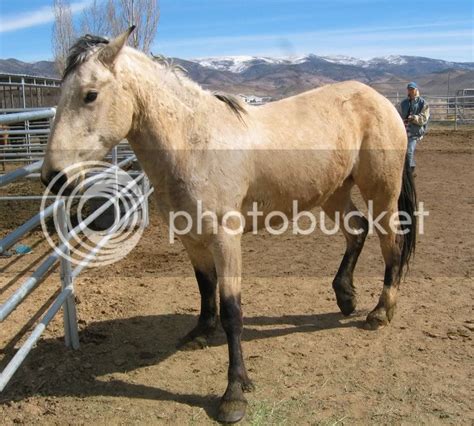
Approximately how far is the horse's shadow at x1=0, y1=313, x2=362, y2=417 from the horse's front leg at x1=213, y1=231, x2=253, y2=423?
0.56ft

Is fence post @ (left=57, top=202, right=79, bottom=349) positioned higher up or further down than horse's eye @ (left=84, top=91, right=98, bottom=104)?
further down

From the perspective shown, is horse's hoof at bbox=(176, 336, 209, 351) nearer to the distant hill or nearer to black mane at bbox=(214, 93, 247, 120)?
black mane at bbox=(214, 93, 247, 120)

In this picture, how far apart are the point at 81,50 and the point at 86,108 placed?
0.34 meters

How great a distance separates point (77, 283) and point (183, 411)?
2370 mm

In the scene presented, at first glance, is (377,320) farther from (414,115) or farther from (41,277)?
(414,115)

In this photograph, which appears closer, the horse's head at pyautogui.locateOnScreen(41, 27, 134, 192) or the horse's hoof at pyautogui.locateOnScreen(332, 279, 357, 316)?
the horse's head at pyautogui.locateOnScreen(41, 27, 134, 192)

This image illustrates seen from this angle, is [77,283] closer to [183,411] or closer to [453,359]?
[183,411]

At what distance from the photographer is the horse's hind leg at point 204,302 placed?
3541 millimetres

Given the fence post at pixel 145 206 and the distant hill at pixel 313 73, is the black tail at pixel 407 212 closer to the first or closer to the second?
the fence post at pixel 145 206

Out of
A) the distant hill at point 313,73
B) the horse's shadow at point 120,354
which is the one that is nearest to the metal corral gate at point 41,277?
the horse's shadow at point 120,354

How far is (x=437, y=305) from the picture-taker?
4250 millimetres

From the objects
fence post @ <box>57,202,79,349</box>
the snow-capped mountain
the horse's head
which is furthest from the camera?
the snow-capped mountain

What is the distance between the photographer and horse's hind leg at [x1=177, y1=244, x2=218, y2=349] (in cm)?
354

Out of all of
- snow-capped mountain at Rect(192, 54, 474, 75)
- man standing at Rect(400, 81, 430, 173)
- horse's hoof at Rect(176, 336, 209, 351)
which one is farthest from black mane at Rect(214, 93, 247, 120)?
snow-capped mountain at Rect(192, 54, 474, 75)
